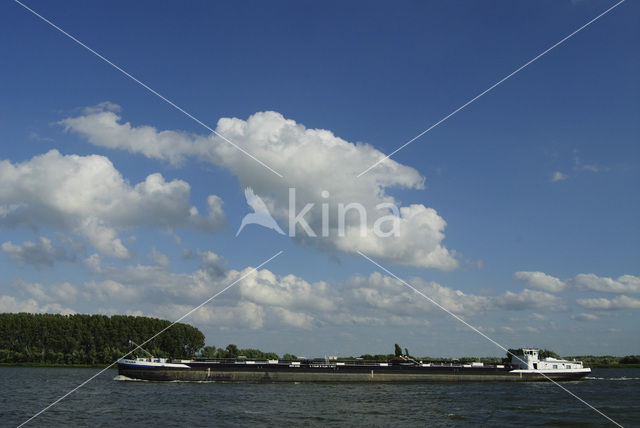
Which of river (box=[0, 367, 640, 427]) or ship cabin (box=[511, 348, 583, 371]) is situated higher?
ship cabin (box=[511, 348, 583, 371])

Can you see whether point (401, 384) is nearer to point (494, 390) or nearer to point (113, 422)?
point (494, 390)

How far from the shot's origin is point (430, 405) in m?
67.8

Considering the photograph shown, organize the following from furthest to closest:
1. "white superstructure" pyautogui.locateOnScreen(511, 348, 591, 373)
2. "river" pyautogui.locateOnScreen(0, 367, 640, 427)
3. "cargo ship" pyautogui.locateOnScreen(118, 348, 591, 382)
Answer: "white superstructure" pyautogui.locateOnScreen(511, 348, 591, 373)
"cargo ship" pyautogui.locateOnScreen(118, 348, 591, 382)
"river" pyautogui.locateOnScreen(0, 367, 640, 427)

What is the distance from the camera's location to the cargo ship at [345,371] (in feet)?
319

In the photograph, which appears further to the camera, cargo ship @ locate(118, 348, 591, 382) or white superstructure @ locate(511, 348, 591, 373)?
white superstructure @ locate(511, 348, 591, 373)

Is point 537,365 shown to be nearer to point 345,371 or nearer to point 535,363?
point 535,363

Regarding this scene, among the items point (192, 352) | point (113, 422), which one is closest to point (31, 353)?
point (192, 352)

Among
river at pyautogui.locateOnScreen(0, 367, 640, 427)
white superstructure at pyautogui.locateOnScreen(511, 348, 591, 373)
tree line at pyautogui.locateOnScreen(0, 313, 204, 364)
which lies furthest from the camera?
tree line at pyautogui.locateOnScreen(0, 313, 204, 364)

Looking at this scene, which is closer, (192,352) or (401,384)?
(401,384)

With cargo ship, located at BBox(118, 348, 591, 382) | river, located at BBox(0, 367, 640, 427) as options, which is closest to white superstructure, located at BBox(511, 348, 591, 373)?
cargo ship, located at BBox(118, 348, 591, 382)

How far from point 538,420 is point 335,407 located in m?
23.1

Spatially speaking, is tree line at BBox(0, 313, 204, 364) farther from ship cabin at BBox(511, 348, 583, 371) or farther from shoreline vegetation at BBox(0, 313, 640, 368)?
ship cabin at BBox(511, 348, 583, 371)

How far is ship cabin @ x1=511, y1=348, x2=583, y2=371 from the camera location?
111938mm

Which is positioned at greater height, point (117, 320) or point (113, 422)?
point (117, 320)
